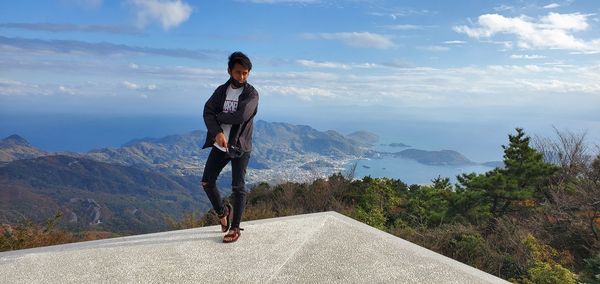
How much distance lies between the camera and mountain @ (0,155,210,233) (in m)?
73.6

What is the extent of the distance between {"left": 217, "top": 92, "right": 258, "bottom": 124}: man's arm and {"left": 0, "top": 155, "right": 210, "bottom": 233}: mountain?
6412 centimetres

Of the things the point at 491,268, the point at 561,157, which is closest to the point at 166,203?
the point at 561,157

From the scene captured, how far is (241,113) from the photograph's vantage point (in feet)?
12.6

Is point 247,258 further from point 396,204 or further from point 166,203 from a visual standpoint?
point 166,203

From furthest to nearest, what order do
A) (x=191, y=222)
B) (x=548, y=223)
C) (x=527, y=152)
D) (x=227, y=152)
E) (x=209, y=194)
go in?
(x=527, y=152) < (x=548, y=223) < (x=191, y=222) < (x=209, y=194) < (x=227, y=152)

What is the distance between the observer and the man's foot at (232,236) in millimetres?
4078

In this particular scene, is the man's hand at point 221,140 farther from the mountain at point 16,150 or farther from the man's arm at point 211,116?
the mountain at point 16,150

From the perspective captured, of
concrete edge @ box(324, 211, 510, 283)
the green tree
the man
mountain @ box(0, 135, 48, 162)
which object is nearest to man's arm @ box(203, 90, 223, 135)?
the man

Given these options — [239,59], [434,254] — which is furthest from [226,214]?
[434,254]

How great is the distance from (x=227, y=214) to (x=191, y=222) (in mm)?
3466

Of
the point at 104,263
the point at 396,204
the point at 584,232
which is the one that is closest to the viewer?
the point at 104,263

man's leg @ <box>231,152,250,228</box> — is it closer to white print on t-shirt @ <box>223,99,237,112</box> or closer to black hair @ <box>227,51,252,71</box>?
white print on t-shirt @ <box>223,99,237,112</box>

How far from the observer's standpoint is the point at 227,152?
3.88m

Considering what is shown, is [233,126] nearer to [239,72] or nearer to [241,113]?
[241,113]
